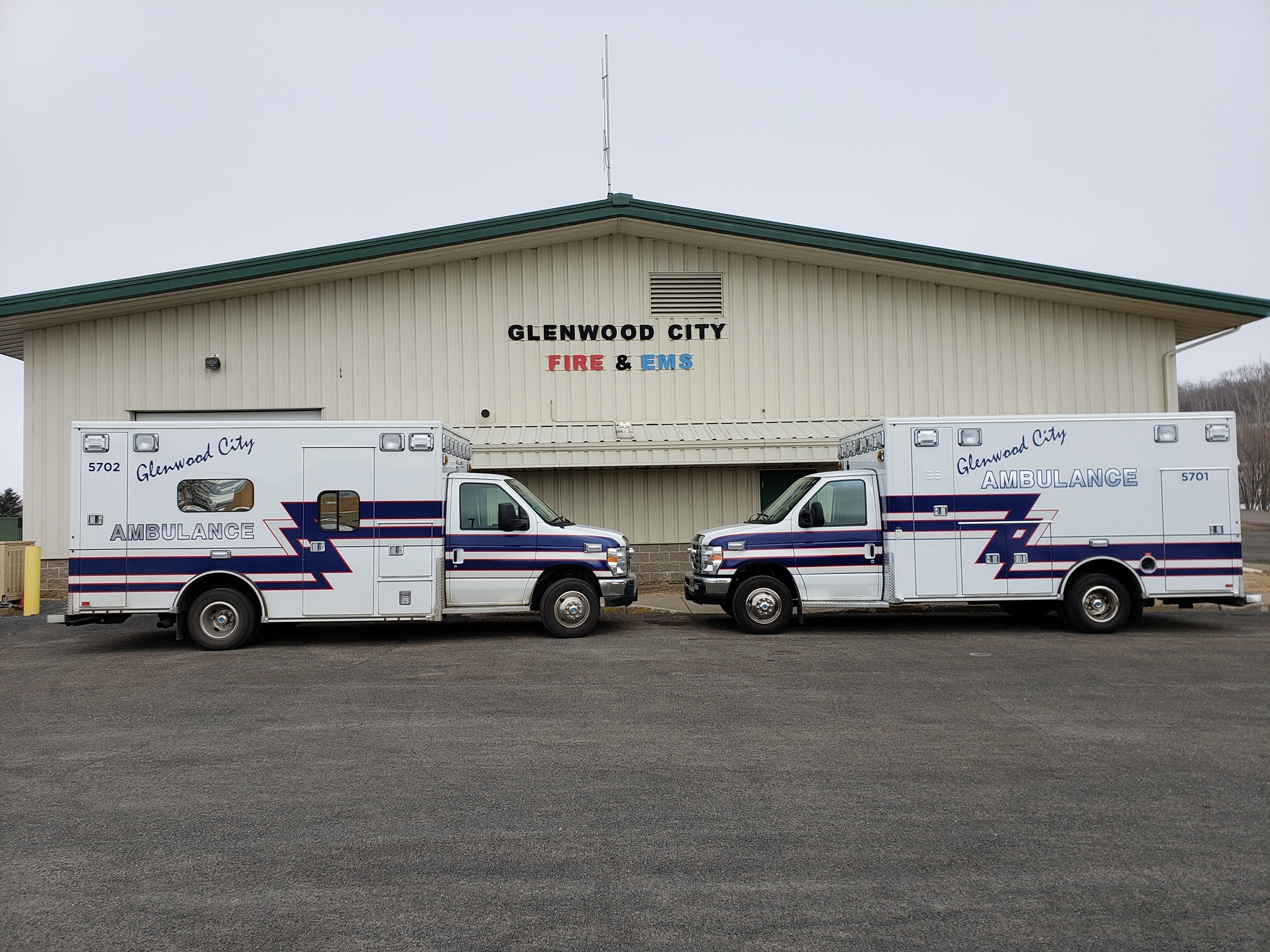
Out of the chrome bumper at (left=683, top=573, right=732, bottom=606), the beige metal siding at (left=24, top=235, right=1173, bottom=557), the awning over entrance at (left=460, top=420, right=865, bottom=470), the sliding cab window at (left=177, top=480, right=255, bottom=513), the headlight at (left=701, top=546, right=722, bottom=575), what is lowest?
the chrome bumper at (left=683, top=573, right=732, bottom=606)

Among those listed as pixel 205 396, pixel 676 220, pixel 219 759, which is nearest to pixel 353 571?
pixel 219 759

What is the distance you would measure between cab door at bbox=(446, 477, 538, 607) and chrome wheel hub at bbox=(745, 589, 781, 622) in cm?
310

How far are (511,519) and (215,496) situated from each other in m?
3.97

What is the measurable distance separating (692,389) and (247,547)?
9.40 m

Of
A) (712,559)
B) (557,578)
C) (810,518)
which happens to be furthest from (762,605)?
(557,578)

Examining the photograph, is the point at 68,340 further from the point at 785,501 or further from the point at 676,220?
the point at 785,501

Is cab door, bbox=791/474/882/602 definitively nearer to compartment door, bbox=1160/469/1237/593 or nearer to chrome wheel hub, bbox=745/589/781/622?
chrome wheel hub, bbox=745/589/781/622

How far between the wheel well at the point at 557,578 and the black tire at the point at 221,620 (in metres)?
3.75

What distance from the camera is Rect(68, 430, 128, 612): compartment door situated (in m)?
11.8

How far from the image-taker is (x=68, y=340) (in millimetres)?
17844

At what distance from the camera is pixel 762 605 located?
41.6ft

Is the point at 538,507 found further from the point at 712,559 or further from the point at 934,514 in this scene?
the point at 934,514

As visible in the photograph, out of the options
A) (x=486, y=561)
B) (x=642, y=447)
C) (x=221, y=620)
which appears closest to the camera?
(x=221, y=620)

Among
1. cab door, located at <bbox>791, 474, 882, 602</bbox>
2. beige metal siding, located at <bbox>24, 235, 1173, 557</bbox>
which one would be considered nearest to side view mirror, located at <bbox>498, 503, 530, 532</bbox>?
cab door, located at <bbox>791, 474, 882, 602</bbox>
